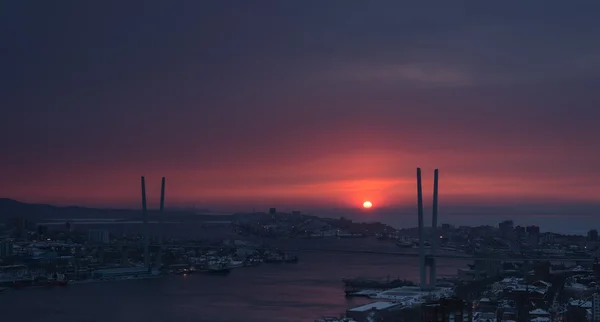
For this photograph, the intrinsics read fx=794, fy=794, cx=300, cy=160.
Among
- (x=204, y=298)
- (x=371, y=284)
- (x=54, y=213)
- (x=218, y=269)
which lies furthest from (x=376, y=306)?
(x=54, y=213)

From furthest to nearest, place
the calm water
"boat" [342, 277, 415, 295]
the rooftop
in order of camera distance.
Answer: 1. "boat" [342, 277, 415, 295]
2. the calm water
3. the rooftop

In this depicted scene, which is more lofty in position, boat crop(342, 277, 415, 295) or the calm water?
boat crop(342, 277, 415, 295)

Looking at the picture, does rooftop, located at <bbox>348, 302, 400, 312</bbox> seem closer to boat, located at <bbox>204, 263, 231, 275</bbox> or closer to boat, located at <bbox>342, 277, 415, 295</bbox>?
boat, located at <bbox>342, 277, 415, 295</bbox>

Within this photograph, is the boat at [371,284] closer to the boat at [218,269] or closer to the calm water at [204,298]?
the calm water at [204,298]

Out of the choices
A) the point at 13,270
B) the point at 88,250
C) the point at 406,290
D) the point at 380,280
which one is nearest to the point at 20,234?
the point at 88,250

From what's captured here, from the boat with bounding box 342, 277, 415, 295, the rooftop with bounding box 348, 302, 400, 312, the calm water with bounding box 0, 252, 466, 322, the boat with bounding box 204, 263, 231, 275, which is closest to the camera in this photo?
the rooftop with bounding box 348, 302, 400, 312

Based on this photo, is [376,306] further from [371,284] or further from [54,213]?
[54,213]

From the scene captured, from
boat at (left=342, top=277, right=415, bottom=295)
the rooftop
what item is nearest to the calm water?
boat at (left=342, top=277, right=415, bottom=295)

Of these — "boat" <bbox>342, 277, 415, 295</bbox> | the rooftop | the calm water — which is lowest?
the calm water

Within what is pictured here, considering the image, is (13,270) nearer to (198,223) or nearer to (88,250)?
(88,250)

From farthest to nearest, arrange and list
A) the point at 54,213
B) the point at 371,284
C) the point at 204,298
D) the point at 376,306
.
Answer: the point at 54,213 < the point at 371,284 < the point at 204,298 < the point at 376,306
